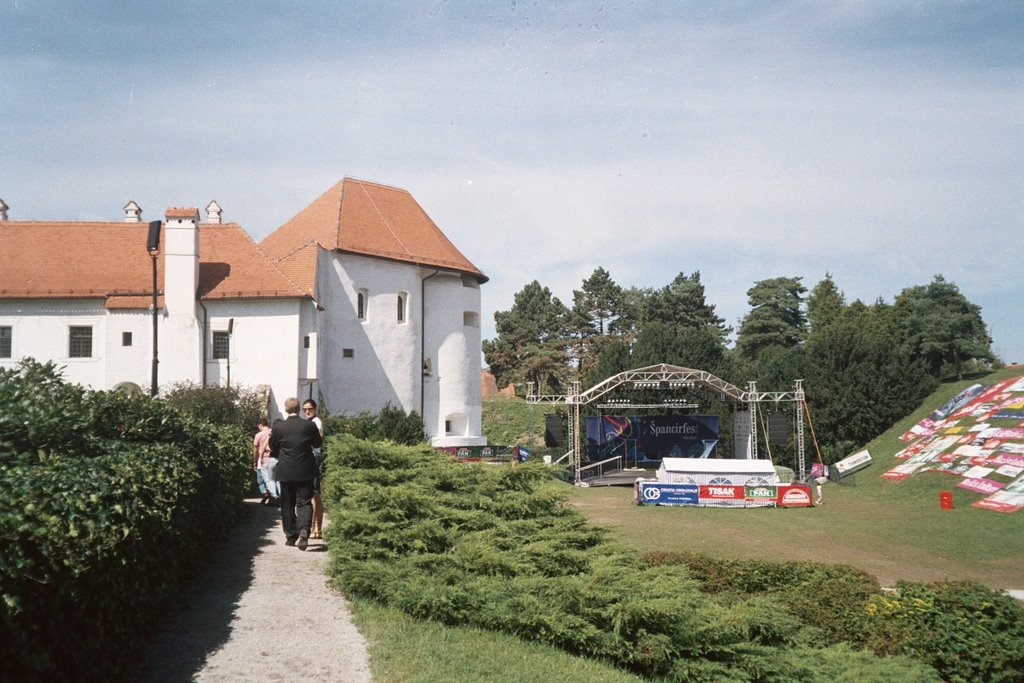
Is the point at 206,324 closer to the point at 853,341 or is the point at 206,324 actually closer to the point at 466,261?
the point at 466,261

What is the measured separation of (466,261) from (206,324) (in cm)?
1802

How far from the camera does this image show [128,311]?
38.0 metres

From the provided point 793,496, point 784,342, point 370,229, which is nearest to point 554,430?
point 793,496

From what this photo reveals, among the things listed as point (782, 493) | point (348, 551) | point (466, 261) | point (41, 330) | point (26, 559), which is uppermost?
point (466, 261)

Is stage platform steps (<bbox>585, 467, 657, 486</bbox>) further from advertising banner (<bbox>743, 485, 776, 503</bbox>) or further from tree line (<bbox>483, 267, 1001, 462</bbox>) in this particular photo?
tree line (<bbox>483, 267, 1001, 462</bbox>)

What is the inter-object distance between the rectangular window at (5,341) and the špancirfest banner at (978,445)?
131 ft

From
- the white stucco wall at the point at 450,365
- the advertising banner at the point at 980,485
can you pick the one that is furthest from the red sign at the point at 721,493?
the white stucco wall at the point at 450,365

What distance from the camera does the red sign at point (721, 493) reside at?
3200 cm

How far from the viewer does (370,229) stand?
49125 millimetres

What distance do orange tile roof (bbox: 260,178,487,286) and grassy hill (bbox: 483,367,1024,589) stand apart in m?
18.3

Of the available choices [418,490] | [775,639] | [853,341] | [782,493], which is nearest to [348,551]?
[418,490]

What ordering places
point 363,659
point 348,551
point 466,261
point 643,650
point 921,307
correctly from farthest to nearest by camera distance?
point 921,307
point 466,261
point 348,551
point 643,650
point 363,659

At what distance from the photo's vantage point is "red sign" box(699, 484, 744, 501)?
32000 mm

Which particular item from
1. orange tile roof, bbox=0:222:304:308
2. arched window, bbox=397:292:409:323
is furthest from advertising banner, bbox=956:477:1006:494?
orange tile roof, bbox=0:222:304:308
